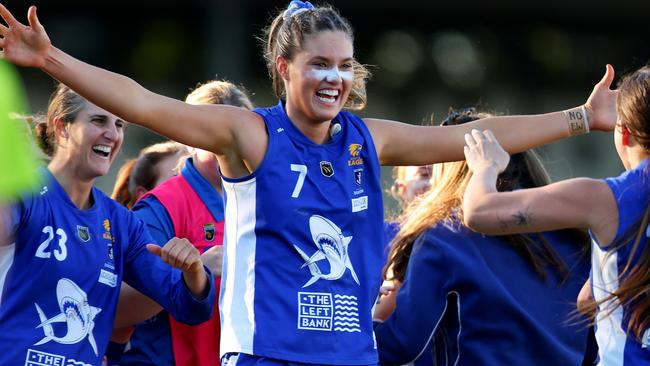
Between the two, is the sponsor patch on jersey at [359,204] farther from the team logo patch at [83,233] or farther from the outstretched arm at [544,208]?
the team logo patch at [83,233]

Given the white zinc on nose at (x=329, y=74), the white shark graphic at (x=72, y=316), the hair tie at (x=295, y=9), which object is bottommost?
the white shark graphic at (x=72, y=316)

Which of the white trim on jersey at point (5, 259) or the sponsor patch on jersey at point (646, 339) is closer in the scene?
the sponsor patch on jersey at point (646, 339)

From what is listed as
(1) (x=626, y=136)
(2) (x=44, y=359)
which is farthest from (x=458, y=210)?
(2) (x=44, y=359)

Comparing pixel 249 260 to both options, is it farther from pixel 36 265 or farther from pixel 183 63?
pixel 183 63

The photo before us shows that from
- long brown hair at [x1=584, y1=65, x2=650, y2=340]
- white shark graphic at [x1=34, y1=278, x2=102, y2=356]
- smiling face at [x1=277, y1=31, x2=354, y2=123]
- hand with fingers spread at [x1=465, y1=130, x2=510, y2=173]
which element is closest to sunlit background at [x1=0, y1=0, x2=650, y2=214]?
white shark graphic at [x1=34, y1=278, x2=102, y2=356]

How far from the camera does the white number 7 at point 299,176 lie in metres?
3.73

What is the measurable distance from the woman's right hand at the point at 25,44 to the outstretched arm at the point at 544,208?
147cm

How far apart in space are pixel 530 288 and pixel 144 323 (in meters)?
1.69

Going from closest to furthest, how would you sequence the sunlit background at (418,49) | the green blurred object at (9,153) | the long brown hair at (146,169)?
1. the green blurred object at (9,153)
2. the long brown hair at (146,169)
3. the sunlit background at (418,49)

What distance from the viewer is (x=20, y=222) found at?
3.90 m

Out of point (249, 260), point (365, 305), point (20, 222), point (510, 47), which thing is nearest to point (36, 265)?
point (20, 222)

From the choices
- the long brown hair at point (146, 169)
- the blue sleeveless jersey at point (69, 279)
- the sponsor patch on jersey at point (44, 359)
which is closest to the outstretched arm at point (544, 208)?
the blue sleeveless jersey at point (69, 279)

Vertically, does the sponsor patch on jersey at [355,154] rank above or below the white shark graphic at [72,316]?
above

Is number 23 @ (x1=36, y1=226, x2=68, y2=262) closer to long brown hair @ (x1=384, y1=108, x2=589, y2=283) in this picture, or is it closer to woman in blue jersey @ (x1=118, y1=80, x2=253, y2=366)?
woman in blue jersey @ (x1=118, y1=80, x2=253, y2=366)
